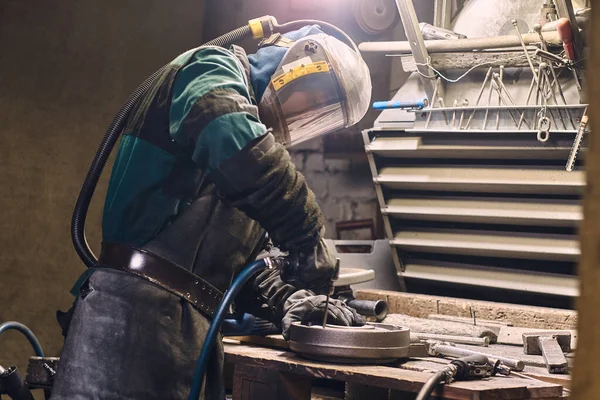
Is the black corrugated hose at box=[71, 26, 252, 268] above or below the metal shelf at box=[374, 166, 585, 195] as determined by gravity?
below

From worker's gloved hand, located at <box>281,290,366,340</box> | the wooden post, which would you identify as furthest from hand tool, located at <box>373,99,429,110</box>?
the wooden post

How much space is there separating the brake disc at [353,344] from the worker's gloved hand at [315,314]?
0.15m

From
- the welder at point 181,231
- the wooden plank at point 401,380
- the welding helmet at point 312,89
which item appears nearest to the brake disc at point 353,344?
the wooden plank at point 401,380

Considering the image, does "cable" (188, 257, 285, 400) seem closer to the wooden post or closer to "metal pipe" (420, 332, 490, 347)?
"metal pipe" (420, 332, 490, 347)

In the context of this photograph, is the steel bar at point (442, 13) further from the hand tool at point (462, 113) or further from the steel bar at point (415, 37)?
the hand tool at point (462, 113)

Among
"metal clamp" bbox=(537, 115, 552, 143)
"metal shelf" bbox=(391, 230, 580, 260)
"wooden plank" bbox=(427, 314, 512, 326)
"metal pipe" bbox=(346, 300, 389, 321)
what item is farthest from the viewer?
"metal shelf" bbox=(391, 230, 580, 260)

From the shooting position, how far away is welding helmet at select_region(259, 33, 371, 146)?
2.12 metres

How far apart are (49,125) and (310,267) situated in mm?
3100

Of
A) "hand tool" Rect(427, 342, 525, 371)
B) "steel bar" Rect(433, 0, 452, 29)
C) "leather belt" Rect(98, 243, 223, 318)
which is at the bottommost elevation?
"hand tool" Rect(427, 342, 525, 371)

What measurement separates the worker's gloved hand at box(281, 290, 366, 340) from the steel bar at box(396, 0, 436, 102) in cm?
176

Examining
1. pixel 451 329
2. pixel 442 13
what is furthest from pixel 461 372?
pixel 442 13

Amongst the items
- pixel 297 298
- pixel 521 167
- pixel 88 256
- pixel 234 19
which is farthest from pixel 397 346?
pixel 234 19

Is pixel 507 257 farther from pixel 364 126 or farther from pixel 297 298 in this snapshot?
pixel 364 126

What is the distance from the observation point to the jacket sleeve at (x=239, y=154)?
172 centimetres
